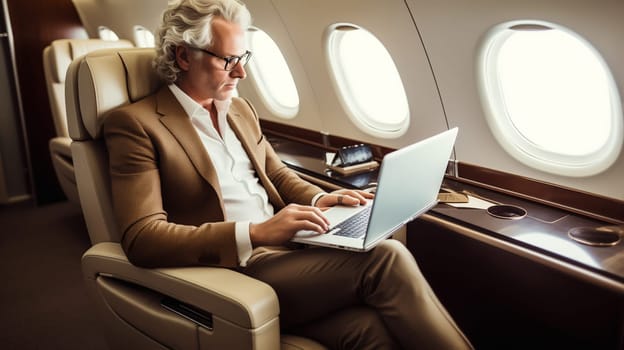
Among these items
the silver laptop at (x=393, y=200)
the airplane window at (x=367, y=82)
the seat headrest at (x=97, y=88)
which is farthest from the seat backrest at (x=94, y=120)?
the airplane window at (x=367, y=82)

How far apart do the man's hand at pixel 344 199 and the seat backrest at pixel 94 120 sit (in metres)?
0.73

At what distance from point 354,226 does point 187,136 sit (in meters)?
0.64

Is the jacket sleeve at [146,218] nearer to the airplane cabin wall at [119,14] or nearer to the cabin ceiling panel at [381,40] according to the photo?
the cabin ceiling panel at [381,40]

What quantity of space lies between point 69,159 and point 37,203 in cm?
117

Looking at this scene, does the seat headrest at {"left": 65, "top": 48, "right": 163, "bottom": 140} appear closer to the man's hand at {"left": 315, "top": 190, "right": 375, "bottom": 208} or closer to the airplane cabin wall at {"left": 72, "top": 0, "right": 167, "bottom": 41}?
the man's hand at {"left": 315, "top": 190, "right": 375, "bottom": 208}

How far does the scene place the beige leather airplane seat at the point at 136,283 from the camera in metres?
1.36

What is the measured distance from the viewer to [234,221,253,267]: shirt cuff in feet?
5.08

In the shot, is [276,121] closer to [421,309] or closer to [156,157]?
[156,157]

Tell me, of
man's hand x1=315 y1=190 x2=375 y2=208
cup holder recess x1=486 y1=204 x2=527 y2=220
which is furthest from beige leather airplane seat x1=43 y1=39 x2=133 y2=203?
cup holder recess x1=486 y1=204 x2=527 y2=220

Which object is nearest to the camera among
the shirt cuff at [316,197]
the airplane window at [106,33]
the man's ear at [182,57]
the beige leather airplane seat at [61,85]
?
the man's ear at [182,57]

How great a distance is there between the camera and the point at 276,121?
4.08m

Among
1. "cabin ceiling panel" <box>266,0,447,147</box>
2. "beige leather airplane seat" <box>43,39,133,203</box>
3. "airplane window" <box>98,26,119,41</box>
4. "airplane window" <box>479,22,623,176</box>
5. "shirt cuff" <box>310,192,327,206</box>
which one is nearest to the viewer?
"shirt cuff" <box>310,192,327,206</box>

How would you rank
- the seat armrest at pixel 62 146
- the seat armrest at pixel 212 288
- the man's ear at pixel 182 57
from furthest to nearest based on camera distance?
the seat armrest at pixel 62 146 → the man's ear at pixel 182 57 → the seat armrest at pixel 212 288

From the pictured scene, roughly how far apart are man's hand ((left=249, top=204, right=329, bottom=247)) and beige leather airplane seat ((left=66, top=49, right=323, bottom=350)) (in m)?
0.15
